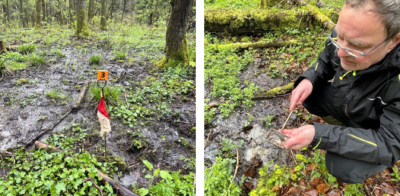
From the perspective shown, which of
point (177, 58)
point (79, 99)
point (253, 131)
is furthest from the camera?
point (177, 58)

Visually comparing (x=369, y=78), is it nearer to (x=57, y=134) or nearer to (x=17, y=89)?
(x=57, y=134)

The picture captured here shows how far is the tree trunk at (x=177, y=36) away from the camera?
4.75 metres

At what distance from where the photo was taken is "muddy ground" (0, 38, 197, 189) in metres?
2.89

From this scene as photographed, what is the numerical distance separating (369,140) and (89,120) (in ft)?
10.8

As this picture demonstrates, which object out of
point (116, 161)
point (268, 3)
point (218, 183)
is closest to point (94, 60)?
point (116, 161)

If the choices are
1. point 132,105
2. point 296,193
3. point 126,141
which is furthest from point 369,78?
point 132,105

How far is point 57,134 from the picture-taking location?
10.1 ft

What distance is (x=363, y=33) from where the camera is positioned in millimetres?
1561

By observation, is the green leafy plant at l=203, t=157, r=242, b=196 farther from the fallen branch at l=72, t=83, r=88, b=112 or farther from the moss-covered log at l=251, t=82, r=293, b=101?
the fallen branch at l=72, t=83, r=88, b=112

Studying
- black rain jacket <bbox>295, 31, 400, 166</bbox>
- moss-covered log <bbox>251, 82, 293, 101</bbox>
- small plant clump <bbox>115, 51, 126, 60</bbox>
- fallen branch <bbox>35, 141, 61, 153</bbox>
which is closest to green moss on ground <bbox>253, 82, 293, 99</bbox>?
moss-covered log <bbox>251, 82, 293, 101</bbox>

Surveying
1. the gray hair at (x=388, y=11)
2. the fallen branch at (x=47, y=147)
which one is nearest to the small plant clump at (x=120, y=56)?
the fallen branch at (x=47, y=147)

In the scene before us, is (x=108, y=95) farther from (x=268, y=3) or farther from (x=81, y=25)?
(x=81, y=25)

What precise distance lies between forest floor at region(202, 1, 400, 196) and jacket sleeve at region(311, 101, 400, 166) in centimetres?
51

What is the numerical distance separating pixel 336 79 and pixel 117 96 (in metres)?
3.05
